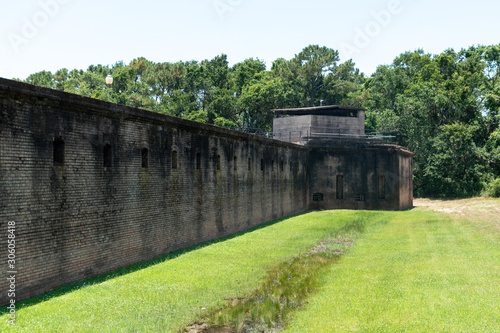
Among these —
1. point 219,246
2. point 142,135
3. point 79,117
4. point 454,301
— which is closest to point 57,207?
point 79,117

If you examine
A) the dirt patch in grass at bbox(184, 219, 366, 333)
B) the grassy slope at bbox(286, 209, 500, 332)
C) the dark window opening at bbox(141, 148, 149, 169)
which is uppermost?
the dark window opening at bbox(141, 148, 149, 169)

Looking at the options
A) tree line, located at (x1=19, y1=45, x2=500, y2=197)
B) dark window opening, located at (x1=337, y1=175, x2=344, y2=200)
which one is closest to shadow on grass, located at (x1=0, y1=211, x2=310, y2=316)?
dark window opening, located at (x1=337, y1=175, x2=344, y2=200)

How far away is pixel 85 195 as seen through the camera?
1359cm

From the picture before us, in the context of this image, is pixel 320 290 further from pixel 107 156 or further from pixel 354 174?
pixel 354 174

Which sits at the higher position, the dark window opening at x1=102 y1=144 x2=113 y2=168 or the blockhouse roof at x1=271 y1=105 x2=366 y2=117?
the blockhouse roof at x1=271 y1=105 x2=366 y2=117

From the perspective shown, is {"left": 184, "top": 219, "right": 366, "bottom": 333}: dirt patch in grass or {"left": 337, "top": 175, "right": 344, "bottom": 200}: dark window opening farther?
{"left": 337, "top": 175, "right": 344, "bottom": 200}: dark window opening

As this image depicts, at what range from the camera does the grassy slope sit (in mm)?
10094

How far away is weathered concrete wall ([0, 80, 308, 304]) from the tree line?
28559 millimetres

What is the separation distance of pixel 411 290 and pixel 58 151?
33.8ft

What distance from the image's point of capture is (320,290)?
43.4ft

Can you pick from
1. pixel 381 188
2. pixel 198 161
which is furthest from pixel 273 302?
pixel 381 188

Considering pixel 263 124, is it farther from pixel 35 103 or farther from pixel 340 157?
pixel 35 103

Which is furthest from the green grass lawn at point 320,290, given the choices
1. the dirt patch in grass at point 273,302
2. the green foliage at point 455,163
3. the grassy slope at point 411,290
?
the green foliage at point 455,163

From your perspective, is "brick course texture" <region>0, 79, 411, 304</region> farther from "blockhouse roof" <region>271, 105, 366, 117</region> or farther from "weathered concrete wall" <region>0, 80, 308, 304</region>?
"blockhouse roof" <region>271, 105, 366, 117</region>
